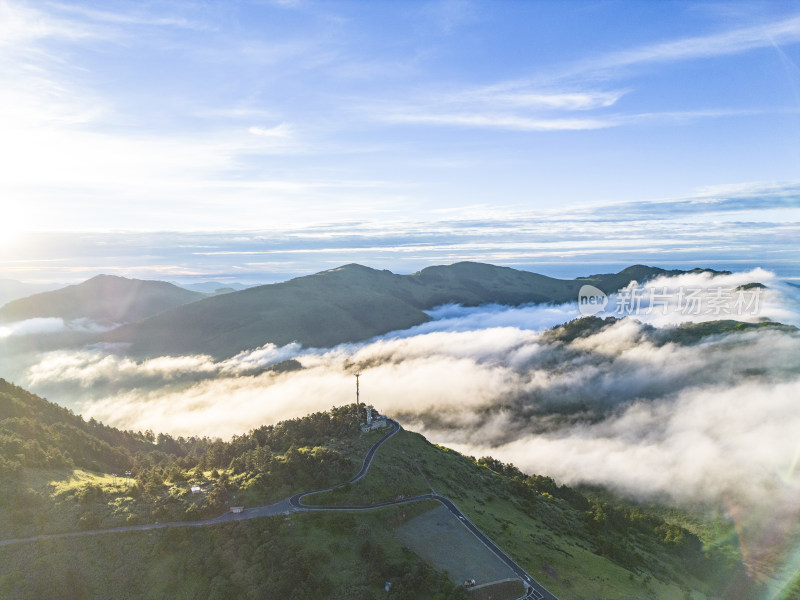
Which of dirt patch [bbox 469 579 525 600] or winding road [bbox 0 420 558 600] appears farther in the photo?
winding road [bbox 0 420 558 600]

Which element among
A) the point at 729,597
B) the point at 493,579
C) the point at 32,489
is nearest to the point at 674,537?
the point at 729,597

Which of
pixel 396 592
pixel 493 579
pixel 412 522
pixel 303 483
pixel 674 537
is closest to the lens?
pixel 396 592

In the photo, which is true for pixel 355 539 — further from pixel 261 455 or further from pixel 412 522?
pixel 261 455

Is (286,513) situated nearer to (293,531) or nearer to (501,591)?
(293,531)

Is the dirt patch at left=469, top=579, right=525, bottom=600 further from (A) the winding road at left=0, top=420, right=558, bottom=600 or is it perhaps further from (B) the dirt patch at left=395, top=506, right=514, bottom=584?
(A) the winding road at left=0, top=420, right=558, bottom=600

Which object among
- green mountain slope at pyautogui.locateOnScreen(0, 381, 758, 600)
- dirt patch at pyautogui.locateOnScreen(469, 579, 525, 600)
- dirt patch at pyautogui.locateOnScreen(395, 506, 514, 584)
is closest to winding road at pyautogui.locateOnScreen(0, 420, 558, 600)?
green mountain slope at pyautogui.locateOnScreen(0, 381, 758, 600)
